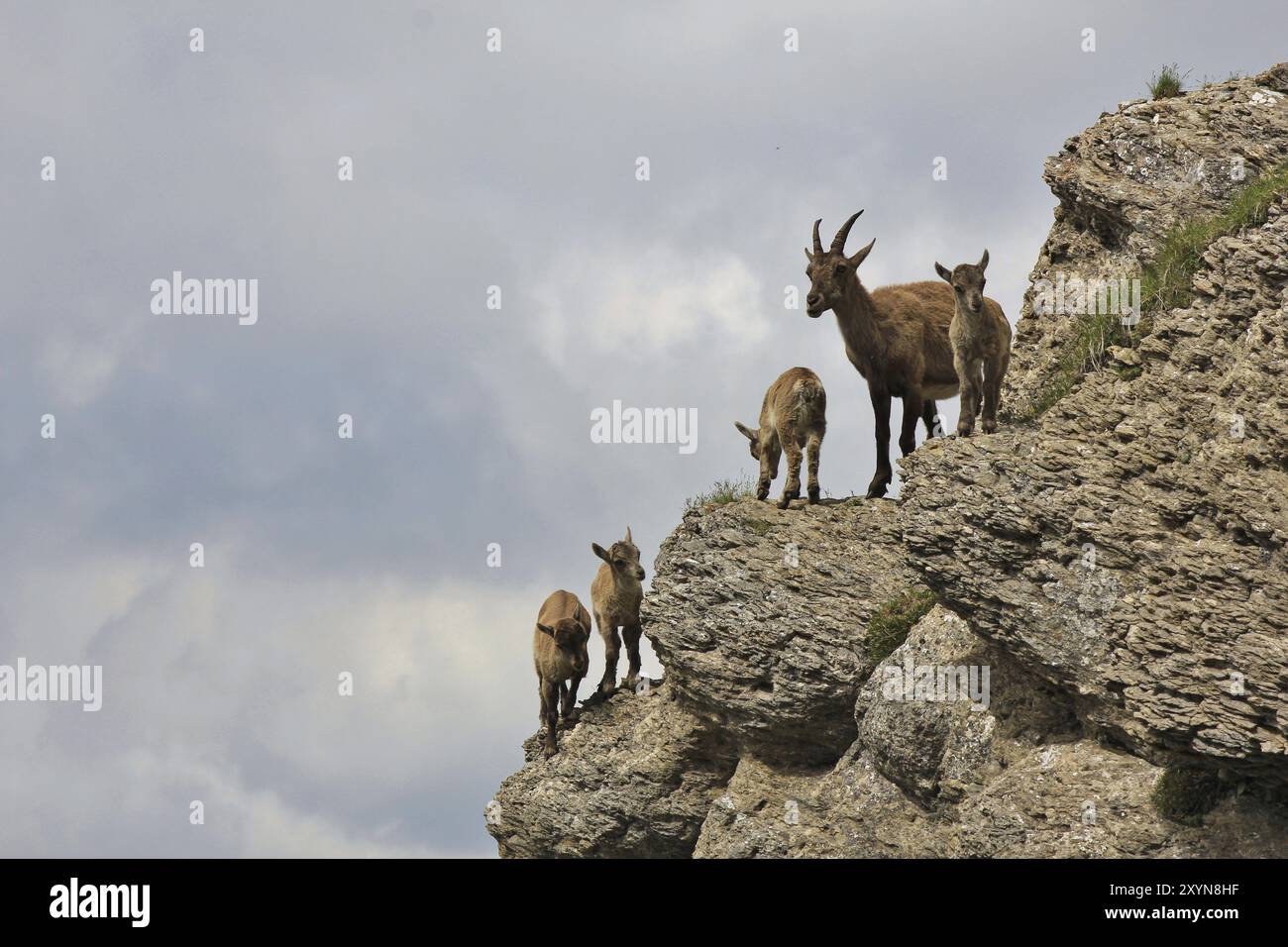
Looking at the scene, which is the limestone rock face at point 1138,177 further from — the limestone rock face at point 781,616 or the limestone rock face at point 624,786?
the limestone rock face at point 624,786

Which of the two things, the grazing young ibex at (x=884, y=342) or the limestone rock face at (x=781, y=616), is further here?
the grazing young ibex at (x=884, y=342)

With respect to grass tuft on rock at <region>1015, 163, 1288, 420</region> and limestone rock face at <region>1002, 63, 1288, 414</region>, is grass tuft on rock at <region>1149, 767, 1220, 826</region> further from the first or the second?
limestone rock face at <region>1002, 63, 1288, 414</region>

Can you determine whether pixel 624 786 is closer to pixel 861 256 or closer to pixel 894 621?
pixel 894 621

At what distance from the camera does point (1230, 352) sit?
15484mm

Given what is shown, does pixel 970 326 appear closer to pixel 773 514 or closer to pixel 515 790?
pixel 773 514

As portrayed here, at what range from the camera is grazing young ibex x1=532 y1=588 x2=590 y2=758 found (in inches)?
898

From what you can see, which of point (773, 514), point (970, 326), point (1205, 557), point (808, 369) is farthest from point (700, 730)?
point (1205, 557)

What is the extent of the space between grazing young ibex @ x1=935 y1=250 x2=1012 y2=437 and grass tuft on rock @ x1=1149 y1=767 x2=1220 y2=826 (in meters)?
4.89

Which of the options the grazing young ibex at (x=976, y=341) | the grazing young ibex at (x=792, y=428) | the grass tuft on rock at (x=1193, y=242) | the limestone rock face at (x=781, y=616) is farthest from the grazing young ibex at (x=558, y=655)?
the grass tuft on rock at (x=1193, y=242)

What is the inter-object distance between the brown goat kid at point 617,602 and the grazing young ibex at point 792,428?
2.40 m

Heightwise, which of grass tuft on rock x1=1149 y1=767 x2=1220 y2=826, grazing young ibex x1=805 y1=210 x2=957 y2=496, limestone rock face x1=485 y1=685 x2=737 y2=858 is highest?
grazing young ibex x1=805 y1=210 x2=957 y2=496

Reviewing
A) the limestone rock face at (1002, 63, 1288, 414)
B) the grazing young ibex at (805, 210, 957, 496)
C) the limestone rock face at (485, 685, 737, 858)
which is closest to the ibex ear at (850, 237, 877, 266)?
the grazing young ibex at (805, 210, 957, 496)

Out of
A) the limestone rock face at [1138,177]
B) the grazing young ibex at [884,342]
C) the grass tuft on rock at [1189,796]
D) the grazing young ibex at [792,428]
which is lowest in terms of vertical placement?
the grass tuft on rock at [1189,796]

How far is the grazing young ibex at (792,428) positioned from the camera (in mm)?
20812
